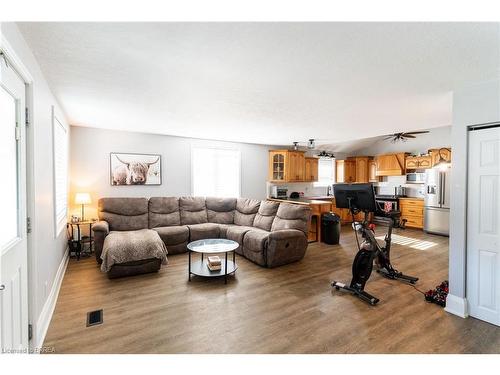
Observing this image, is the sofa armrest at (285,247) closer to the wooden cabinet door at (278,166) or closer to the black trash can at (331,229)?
the black trash can at (331,229)

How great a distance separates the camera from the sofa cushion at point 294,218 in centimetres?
426

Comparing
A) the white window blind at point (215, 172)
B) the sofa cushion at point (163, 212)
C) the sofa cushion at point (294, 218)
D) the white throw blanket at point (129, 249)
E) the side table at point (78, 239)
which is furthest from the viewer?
the white window blind at point (215, 172)

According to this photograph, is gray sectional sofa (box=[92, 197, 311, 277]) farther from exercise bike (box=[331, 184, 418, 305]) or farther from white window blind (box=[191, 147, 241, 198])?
exercise bike (box=[331, 184, 418, 305])

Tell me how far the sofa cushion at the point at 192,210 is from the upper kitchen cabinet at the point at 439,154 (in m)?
6.40

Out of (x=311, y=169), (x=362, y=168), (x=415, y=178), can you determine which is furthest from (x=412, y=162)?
(x=311, y=169)

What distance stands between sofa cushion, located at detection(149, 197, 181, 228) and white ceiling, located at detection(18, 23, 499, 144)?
188cm

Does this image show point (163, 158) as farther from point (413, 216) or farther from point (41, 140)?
point (413, 216)

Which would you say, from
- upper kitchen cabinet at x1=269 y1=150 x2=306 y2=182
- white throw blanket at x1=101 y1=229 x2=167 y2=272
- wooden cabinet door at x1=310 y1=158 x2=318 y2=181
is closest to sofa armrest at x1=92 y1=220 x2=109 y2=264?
white throw blanket at x1=101 y1=229 x2=167 y2=272

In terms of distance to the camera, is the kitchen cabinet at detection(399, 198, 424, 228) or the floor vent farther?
the kitchen cabinet at detection(399, 198, 424, 228)

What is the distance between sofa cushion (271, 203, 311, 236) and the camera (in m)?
4.26

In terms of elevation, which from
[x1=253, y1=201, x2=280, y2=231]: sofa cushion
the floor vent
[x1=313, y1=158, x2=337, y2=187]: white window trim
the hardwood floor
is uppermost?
[x1=313, y1=158, x2=337, y2=187]: white window trim

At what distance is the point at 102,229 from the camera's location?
385 centimetres

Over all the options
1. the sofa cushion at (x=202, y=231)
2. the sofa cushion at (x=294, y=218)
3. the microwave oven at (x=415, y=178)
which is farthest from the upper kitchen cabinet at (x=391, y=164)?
the sofa cushion at (x=202, y=231)
